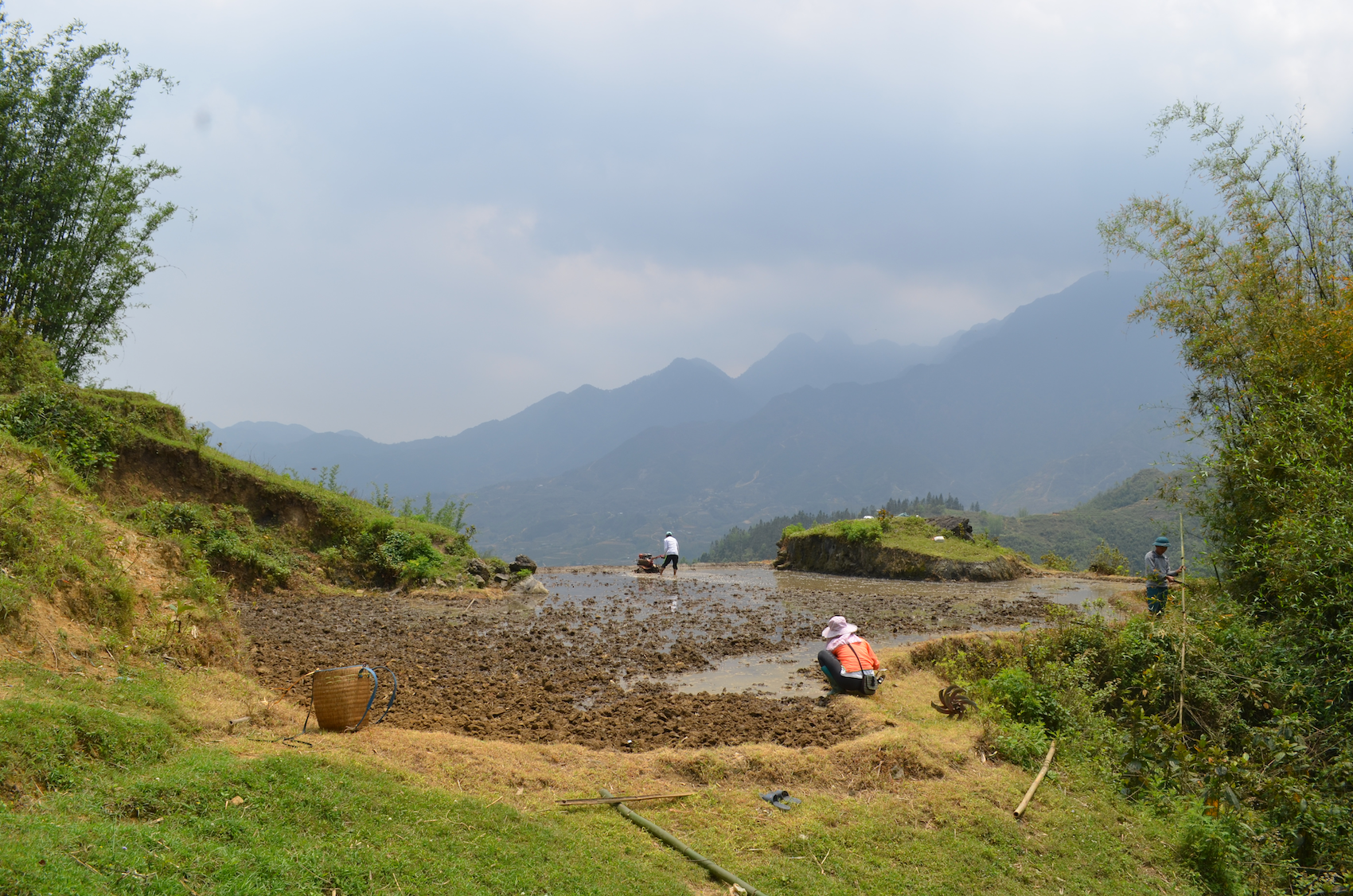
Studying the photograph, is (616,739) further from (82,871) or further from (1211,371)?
(1211,371)

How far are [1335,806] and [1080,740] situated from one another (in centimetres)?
265

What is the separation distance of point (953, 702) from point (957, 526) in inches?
894

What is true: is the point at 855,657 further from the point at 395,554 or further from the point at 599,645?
the point at 395,554

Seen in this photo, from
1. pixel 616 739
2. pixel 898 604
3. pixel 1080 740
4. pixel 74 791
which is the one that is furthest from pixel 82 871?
pixel 898 604

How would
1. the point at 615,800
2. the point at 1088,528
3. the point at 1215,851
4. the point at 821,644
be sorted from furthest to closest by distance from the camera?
1. the point at 1088,528
2. the point at 821,644
3. the point at 1215,851
4. the point at 615,800

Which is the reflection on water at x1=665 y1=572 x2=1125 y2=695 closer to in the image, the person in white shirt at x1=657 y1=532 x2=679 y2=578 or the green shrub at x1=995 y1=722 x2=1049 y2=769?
the green shrub at x1=995 y1=722 x2=1049 y2=769

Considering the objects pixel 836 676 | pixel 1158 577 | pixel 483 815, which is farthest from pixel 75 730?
pixel 1158 577

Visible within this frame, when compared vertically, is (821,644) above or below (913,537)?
below

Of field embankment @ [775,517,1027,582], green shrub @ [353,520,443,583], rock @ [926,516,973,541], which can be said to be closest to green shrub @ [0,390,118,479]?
green shrub @ [353,520,443,583]

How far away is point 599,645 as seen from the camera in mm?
14367

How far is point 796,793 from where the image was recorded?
24.5 ft

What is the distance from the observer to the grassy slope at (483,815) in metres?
4.50

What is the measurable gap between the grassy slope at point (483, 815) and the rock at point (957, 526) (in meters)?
23.1

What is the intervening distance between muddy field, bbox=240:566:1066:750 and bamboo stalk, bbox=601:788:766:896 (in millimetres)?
1954
